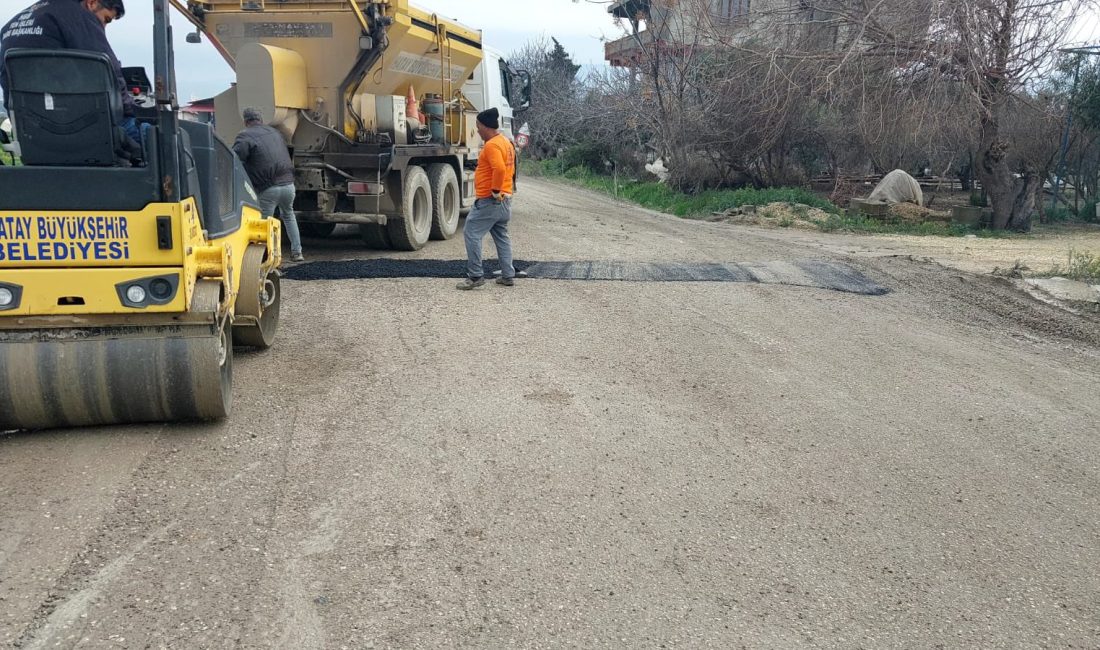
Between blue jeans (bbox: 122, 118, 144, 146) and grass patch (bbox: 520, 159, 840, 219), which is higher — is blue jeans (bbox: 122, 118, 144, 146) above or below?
above

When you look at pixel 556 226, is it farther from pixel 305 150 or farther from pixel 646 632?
pixel 646 632

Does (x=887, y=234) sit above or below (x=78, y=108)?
below

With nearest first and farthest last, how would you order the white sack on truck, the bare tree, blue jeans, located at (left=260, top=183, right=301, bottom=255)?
blue jeans, located at (left=260, top=183, right=301, bottom=255) < the bare tree < the white sack on truck

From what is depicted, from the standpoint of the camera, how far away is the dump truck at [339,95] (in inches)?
380

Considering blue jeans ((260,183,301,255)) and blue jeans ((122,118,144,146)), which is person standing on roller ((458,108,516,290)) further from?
blue jeans ((122,118,144,146))

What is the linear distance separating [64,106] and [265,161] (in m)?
4.48

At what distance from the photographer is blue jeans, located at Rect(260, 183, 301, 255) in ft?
29.6

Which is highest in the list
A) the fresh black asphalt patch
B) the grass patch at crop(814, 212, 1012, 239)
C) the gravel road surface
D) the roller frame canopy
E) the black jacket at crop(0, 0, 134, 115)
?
the roller frame canopy

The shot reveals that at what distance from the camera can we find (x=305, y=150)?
1004 cm

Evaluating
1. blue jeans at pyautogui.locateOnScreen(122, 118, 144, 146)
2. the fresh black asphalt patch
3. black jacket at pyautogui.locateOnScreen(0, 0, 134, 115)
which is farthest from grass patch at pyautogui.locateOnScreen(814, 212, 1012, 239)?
black jacket at pyautogui.locateOnScreen(0, 0, 134, 115)

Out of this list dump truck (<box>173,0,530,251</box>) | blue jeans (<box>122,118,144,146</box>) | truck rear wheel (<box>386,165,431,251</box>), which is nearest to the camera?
blue jeans (<box>122,118,144,146</box>)

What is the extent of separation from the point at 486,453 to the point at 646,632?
1.71 meters

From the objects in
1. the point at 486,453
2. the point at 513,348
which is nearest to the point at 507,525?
the point at 486,453

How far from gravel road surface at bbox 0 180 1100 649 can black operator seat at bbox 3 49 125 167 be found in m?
1.48
